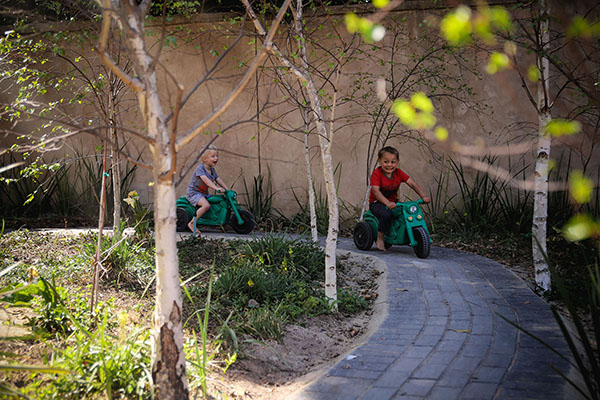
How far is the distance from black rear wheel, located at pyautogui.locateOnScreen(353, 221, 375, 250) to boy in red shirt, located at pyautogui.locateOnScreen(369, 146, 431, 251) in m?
0.11

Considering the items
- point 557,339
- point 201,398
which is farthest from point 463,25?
point 557,339

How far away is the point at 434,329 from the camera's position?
13.3 ft

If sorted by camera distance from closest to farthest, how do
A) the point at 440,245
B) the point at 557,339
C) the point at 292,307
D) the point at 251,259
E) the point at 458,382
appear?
1. the point at 458,382
2. the point at 557,339
3. the point at 292,307
4. the point at 251,259
5. the point at 440,245

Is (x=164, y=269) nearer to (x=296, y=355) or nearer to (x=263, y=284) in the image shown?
(x=296, y=355)

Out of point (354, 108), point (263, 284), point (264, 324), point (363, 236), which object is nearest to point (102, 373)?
point (264, 324)

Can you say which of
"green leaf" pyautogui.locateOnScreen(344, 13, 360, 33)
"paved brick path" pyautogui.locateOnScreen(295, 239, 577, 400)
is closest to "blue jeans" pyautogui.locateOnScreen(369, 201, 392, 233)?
"paved brick path" pyautogui.locateOnScreen(295, 239, 577, 400)

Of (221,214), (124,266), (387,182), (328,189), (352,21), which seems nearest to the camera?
(352,21)

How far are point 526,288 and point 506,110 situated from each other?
14.6ft

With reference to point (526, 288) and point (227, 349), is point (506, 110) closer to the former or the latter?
point (526, 288)

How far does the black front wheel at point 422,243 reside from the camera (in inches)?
255

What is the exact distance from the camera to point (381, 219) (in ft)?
22.8

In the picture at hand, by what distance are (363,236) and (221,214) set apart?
2180 millimetres

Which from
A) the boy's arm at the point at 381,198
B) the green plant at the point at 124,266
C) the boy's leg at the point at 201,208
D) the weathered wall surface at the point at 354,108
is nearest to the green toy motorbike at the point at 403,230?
the boy's arm at the point at 381,198

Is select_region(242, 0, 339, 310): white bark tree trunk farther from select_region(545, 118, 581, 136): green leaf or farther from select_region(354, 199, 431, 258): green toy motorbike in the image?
select_region(545, 118, 581, 136): green leaf
